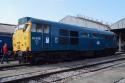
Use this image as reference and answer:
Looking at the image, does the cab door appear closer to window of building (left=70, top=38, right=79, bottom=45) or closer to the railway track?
the railway track

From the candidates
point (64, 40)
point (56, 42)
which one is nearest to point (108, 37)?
point (64, 40)

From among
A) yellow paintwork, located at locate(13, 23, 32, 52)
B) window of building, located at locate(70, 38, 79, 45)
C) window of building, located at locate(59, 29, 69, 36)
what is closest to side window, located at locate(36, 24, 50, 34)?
yellow paintwork, located at locate(13, 23, 32, 52)

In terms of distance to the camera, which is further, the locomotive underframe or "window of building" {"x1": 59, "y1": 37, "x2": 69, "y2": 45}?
"window of building" {"x1": 59, "y1": 37, "x2": 69, "y2": 45}

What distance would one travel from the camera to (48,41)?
17344 mm

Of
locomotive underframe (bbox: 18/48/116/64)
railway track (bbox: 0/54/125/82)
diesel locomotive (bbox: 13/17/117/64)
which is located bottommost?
railway track (bbox: 0/54/125/82)

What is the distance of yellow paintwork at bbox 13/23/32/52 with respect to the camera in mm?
16094

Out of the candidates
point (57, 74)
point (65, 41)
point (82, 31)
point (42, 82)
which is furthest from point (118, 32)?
point (42, 82)

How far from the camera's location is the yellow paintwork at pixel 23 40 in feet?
52.8

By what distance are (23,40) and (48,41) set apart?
76.5 inches

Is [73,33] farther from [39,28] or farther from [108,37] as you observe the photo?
[108,37]

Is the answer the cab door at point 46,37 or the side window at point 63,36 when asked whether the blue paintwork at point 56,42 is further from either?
the side window at point 63,36

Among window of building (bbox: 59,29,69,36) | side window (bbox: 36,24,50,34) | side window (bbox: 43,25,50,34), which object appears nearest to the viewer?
side window (bbox: 36,24,50,34)

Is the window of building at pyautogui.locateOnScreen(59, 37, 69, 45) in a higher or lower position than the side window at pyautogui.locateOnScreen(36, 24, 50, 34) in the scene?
lower

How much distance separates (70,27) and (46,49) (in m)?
3.81
